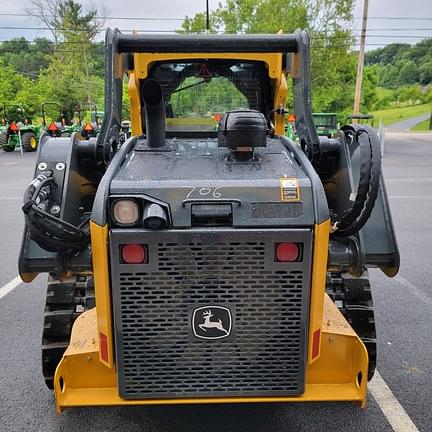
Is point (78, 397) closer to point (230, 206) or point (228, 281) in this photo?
point (228, 281)

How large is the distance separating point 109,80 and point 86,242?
3.33ft

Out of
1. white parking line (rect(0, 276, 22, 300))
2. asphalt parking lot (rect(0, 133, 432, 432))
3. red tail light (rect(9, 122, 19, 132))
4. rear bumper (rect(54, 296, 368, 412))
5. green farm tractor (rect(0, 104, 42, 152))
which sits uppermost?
rear bumper (rect(54, 296, 368, 412))

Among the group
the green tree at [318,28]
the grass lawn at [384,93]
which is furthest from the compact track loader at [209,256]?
the grass lawn at [384,93]

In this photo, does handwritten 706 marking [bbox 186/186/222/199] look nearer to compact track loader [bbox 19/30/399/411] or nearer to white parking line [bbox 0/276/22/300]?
compact track loader [bbox 19/30/399/411]

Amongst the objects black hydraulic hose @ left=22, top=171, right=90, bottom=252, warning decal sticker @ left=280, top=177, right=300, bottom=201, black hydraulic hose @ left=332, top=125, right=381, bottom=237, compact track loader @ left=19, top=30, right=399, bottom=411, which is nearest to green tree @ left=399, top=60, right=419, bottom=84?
compact track loader @ left=19, top=30, right=399, bottom=411

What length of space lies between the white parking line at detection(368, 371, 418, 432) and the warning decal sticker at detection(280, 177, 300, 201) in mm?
1703

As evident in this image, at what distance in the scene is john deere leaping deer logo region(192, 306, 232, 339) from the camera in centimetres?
232

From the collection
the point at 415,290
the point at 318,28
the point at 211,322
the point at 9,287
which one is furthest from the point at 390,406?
the point at 318,28

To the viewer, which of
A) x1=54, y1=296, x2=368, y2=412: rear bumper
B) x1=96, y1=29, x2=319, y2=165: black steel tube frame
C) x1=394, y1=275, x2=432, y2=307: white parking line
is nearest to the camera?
x1=54, y1=296, x2=368, y2=412: rear bumper

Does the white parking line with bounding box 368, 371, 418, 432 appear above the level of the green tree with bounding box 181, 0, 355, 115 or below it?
below

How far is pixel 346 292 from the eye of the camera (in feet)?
11.1

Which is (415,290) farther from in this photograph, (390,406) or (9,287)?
(9,287)

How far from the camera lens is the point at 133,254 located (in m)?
2.24

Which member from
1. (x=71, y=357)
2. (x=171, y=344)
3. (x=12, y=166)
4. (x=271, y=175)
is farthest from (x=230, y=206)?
(x=12, y=166)
